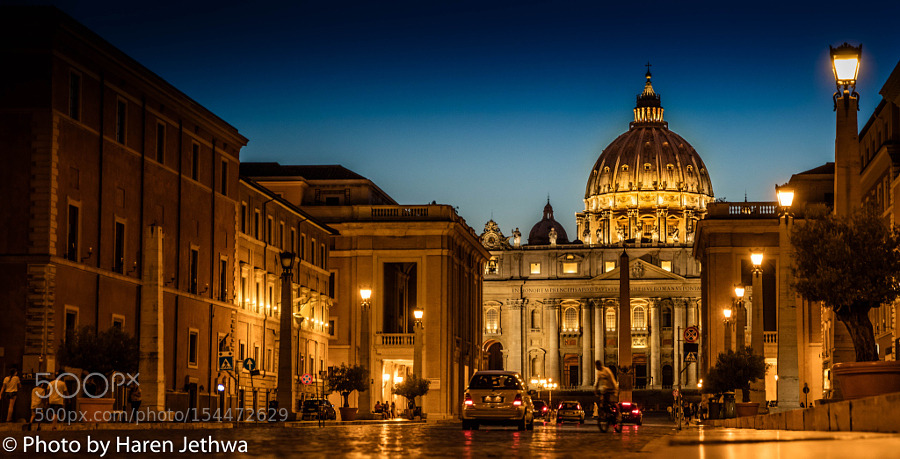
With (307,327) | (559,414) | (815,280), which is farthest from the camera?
(307,327)

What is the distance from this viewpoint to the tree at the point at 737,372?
4972 centimetres

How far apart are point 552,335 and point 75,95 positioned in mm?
137151

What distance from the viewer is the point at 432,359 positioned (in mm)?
89688

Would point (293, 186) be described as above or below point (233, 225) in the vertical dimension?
above

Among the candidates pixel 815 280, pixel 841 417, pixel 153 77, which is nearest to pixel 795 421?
pixel 815 280

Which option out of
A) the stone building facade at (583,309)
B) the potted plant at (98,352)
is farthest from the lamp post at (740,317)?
the stone building facade at (583,309)

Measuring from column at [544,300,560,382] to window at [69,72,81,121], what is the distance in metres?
136

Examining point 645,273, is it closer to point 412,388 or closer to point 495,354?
point 495,354

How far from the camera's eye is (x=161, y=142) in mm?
49844

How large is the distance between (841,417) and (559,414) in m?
45.3

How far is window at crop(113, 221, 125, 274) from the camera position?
44.9m

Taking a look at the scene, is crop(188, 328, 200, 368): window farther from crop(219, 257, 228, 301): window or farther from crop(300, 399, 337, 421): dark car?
crop(300, 399, 337, 421): dark car

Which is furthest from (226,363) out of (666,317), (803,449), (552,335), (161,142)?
(666,317)

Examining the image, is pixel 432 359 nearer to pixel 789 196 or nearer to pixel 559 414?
pixel 559 414
